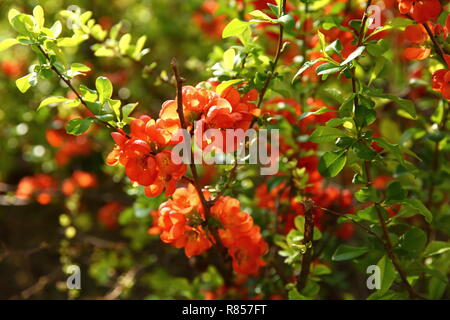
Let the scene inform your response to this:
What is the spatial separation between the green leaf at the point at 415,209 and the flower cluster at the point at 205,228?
0.31 m

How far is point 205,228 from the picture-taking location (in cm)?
105

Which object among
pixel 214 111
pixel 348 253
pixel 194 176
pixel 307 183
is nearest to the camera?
pixel 214 111

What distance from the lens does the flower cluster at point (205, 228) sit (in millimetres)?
1009

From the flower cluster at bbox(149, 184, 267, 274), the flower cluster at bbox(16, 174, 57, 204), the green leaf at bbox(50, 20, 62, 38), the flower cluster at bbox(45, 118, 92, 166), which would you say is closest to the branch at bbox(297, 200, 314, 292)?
the flower cluster at bbox(149, 184, 267, 274)

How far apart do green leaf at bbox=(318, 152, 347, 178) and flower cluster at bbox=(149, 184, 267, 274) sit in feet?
0.64

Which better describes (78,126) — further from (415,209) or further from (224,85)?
(415,209)

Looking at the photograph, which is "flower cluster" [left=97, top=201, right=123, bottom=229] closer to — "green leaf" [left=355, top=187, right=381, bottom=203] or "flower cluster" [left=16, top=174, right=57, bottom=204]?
"flower cluster" [left=16, top=174, right=57, bottom=204]

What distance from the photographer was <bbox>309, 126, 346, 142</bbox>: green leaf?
3.20 ft

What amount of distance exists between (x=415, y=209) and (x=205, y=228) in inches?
16.9

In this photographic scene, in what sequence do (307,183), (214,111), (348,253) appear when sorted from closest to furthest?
1. (214,111)
2. (348,253)
3. (307,183)

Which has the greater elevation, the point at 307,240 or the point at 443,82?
the point at 443,82

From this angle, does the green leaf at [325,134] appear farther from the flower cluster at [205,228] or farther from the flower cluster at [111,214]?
the flower cluster at [111,214]

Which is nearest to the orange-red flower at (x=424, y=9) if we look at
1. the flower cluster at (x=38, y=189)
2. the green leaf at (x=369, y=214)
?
the green leaf at (x=369, y=214)

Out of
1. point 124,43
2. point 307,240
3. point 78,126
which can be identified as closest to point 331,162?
point 307,240
